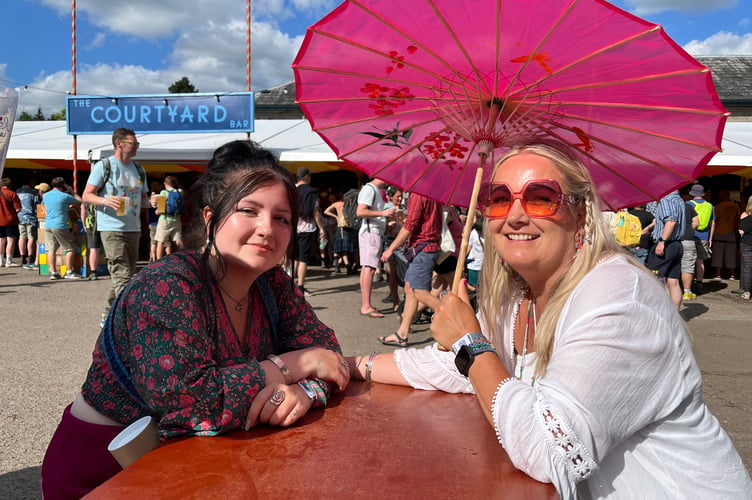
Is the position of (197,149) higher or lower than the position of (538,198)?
higher

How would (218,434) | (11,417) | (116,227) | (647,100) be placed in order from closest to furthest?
(218,434), (647,100), (11,417), (116,227)

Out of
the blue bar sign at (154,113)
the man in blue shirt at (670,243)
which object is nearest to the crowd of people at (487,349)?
the man in blue shirt at (670,243)

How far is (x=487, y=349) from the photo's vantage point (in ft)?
5.29

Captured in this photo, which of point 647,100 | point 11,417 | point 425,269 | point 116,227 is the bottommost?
point 11,417

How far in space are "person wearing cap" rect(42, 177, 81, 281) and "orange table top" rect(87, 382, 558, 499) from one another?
10.2 meters

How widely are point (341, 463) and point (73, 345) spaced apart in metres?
5.36

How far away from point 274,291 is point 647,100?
1439mm

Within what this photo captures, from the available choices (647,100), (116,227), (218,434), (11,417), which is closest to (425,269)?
(116,227)

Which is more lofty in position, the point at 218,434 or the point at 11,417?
the point at 218,434

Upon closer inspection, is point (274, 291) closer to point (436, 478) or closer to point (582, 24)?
point (436, 478)

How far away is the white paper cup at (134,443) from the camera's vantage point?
4.28 ft

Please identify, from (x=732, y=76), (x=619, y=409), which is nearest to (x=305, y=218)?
(x=619, y=409)

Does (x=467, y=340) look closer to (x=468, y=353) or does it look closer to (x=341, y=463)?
(x=468, y=353)

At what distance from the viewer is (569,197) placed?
1.75m
